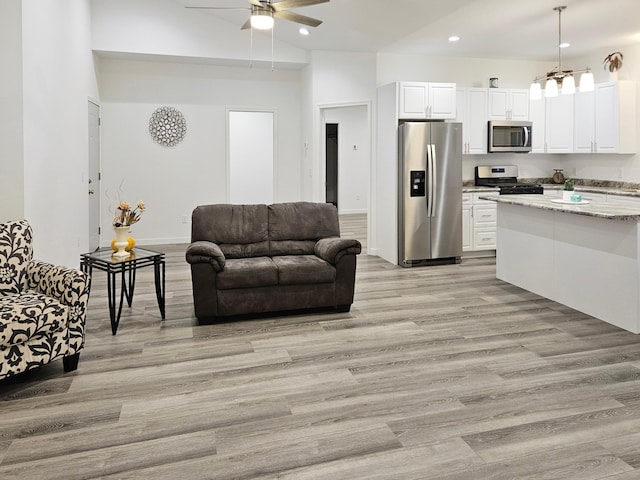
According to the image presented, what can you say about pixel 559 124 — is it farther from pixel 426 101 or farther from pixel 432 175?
pixel 432 175

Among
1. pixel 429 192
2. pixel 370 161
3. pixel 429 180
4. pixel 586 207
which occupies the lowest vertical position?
pixel 586 207

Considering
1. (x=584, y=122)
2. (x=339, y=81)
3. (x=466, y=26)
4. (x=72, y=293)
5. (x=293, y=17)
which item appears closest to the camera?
(x=72, y=293)

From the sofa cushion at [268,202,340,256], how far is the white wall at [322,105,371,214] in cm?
760

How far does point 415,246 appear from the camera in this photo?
6.61 metres

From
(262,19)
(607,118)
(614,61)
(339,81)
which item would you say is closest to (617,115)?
(607,118)

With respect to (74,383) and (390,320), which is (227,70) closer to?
(390,320)

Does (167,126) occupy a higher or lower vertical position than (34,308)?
higher

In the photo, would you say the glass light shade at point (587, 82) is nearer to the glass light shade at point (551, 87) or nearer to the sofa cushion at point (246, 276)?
the glass light shade at point (551, 87)

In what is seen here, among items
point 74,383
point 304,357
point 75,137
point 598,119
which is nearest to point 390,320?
point 304,357

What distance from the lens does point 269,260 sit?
449 centimetres

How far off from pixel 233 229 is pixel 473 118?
4.04 meters

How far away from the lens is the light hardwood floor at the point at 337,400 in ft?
7.38

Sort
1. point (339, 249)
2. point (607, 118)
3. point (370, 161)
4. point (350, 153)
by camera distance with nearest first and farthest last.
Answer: point (339, 249) < point (607, 118) < point (370, 161) < point (350, 153)

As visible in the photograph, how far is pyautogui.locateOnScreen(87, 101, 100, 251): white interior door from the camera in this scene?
23.5 ft
